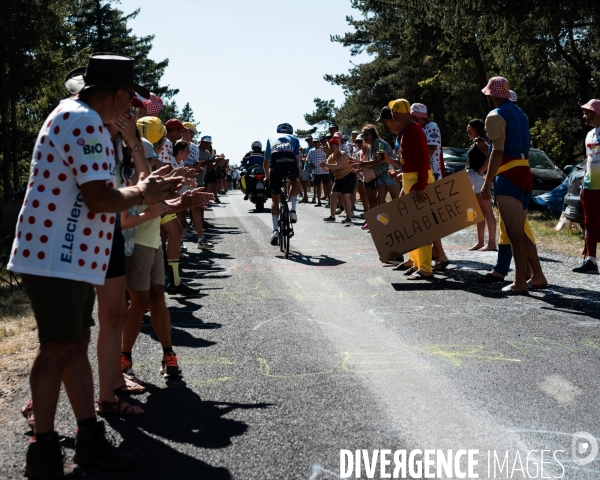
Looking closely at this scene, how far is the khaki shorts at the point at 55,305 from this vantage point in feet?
12.0

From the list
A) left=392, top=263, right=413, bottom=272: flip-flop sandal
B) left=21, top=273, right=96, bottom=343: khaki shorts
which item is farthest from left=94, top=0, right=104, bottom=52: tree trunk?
left=21, top=273, right=96, bottom=343: khaki shorts

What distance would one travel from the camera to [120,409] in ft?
15.4

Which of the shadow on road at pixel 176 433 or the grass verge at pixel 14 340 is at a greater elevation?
the shadow on road at pixel 176 433

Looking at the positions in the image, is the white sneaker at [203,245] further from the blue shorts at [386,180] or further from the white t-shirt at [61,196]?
the white t-shirt at [61,196]

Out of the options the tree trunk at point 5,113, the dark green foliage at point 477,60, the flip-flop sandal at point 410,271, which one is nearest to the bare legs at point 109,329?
the flip-flop sandal at point 410,271

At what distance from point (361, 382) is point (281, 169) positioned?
778cm

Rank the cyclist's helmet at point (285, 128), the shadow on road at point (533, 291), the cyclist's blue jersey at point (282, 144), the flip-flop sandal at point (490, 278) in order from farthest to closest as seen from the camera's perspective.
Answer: the cyclist's helmet at point (285, 128)
the cyclist's blue jersey at point (282, 144)
the flip-flop sandal at point (490, 278)
the shadow on road at point (533, 291)

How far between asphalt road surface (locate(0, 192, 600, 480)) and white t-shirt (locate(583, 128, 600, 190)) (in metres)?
1.20

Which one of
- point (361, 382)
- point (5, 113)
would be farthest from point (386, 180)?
point (5, 113)

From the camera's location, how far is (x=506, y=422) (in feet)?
14.4

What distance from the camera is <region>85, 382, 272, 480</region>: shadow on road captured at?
385 cm

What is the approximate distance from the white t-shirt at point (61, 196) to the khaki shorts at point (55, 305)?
0.07 meters

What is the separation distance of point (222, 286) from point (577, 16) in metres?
15.2

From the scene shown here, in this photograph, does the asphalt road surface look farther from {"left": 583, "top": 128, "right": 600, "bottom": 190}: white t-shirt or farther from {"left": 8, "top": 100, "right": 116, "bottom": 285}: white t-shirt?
{"left": 583, "top": 128, "right": 600, "bottom": 190}: white t-shirt
